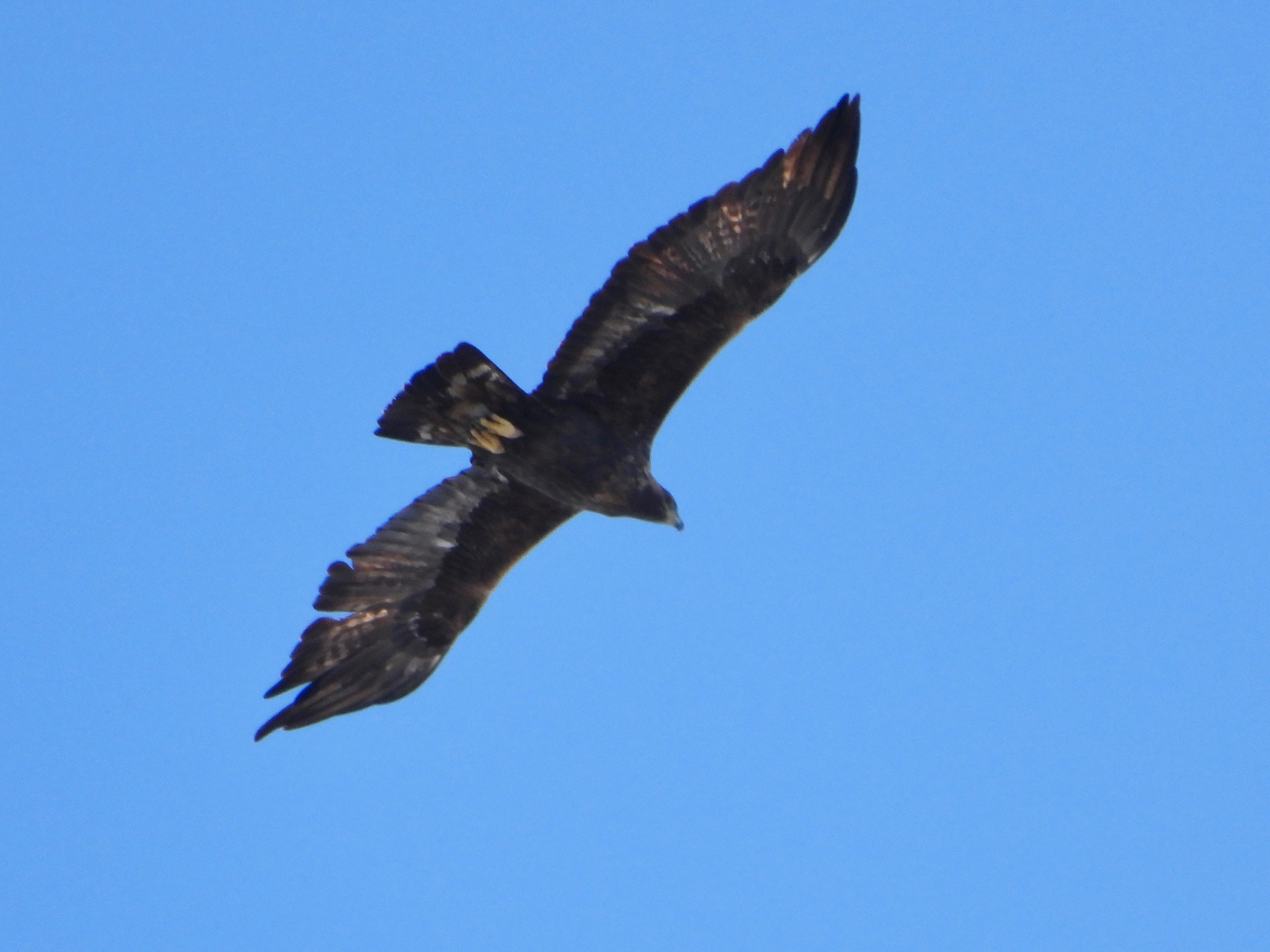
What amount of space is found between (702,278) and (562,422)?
4.11ft

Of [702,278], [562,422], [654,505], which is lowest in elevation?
[654,505]

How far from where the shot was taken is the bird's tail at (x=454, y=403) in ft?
31.9

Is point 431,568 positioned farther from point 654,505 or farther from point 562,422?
point 654,505

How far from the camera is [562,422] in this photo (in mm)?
10078

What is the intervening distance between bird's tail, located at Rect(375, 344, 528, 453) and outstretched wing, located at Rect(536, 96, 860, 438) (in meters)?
0.35

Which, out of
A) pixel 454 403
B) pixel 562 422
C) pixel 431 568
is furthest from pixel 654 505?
pixel 431 568

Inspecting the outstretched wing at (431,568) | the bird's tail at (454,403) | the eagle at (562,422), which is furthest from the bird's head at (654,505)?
the outstretched wing at (431,568)

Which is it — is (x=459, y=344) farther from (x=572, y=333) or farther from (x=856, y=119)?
(x=856, y=119)

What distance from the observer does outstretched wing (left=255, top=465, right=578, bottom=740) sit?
35.8 ft

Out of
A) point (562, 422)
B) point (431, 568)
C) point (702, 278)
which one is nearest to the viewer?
point (702, 278)

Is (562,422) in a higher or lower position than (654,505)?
higher

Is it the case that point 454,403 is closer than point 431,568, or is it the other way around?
point 454,403

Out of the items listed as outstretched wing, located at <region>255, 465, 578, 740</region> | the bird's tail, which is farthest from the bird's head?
outstretched wing, located at <region>255, 465, 578, 740</region>

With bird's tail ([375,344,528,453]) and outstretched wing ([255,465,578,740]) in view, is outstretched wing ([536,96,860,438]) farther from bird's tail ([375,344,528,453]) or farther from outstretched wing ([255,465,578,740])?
outstretched wing ([255,465,578,740])
